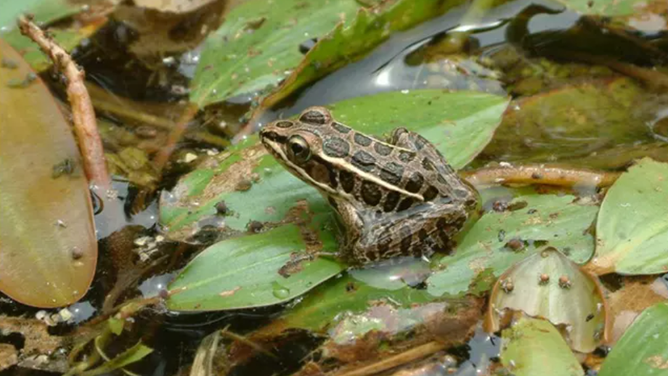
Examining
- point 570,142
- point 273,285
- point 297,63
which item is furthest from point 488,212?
point 297,63

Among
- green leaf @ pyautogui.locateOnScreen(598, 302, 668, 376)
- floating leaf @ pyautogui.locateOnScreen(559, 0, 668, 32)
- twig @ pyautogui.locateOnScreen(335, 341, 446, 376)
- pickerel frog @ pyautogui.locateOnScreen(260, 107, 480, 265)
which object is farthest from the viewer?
floating leaf @ pyautogui.locateOnScreen(559, 0, 668, 32)

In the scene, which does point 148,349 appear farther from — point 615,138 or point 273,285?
point 615,138

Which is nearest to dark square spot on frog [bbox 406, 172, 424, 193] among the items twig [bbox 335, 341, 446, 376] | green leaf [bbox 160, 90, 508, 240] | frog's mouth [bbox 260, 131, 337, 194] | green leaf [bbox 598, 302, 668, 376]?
green leaf [bbox 160, 90, 508, 240]

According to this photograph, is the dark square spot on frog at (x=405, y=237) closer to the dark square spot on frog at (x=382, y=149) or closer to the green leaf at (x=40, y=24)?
the dark square spot on frog at (x=382, y=149)

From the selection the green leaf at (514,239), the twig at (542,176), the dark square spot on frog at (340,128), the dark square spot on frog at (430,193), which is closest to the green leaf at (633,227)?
the green leaf at (514,239)

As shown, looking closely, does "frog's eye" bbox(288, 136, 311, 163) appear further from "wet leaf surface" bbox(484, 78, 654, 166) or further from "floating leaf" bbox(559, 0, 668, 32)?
"floating leaf" bbox(559, 0, 668, 32)

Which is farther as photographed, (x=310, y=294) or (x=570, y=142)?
→ (x=570, y=142)

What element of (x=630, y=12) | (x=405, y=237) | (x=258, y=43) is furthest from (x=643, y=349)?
(x=258, y=43)
